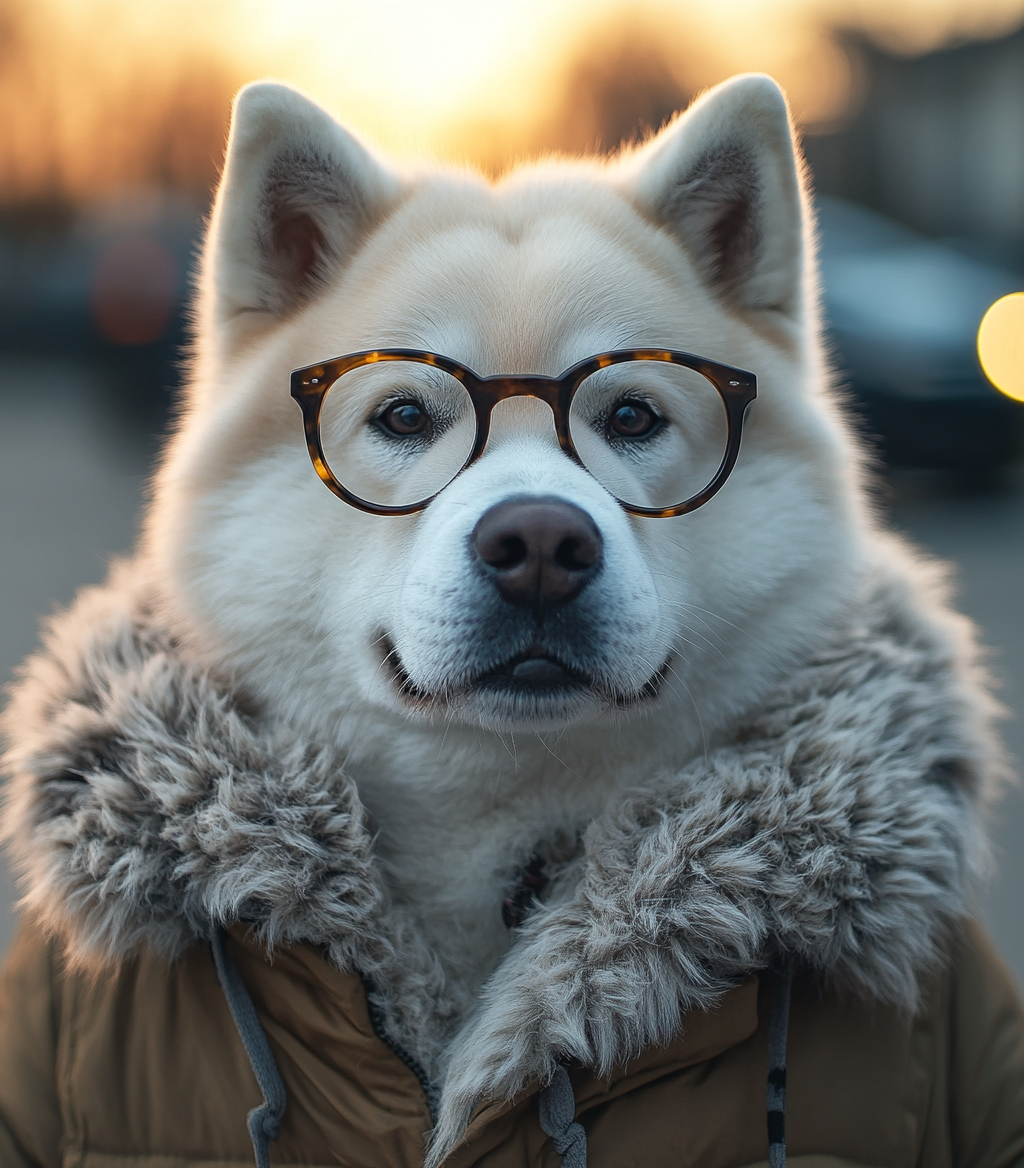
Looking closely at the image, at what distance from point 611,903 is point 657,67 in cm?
2732

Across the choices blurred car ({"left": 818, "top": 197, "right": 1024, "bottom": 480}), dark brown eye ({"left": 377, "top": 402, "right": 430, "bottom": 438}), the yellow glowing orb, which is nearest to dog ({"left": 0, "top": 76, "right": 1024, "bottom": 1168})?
dark brown eye ({"left": 377, "top": 402, "right": 430, "bottom": 438})

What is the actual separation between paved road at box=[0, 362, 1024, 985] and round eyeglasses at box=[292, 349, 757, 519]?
2.64 ft

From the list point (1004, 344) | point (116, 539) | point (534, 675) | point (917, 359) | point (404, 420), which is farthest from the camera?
point (116, 539)

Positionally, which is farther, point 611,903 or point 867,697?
point 867,697

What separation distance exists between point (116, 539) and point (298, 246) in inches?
312

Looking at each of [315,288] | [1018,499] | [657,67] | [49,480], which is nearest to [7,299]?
[49,480]

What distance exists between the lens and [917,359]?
8586mm

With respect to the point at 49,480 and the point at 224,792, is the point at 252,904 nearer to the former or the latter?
the point at 224,792

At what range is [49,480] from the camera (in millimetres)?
12016

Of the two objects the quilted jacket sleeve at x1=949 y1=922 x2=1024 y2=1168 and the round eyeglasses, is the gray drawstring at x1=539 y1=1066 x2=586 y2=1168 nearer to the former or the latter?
the quilted jacket sleeve at x1=949 y1=922 x2=1024 y2=1168

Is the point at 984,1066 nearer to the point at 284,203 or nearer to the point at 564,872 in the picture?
the point at 564,872

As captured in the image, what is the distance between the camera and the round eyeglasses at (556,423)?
64.6 inches

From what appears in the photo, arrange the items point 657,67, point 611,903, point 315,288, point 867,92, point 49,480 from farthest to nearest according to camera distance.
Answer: point 867,92 → point 657,67 → point 49,480 → point 315,288 → point 611,903

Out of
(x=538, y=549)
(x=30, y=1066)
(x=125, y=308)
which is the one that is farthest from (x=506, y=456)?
(x=125, y=308)
